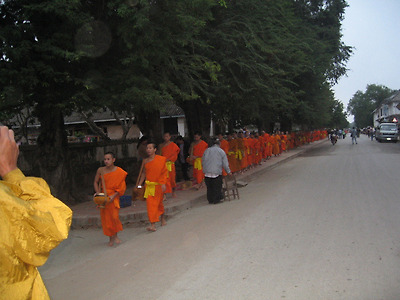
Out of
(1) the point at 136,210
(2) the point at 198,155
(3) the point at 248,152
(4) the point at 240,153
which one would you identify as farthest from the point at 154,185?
(3) the point at 248,152

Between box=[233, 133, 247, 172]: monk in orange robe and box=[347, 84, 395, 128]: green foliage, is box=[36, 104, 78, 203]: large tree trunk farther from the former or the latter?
box=[347, 84, 395, 128]: green foliage

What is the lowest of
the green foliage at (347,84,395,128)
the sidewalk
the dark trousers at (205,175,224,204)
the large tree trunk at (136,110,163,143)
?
the sidewalk

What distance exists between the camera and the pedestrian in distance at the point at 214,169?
973 cm

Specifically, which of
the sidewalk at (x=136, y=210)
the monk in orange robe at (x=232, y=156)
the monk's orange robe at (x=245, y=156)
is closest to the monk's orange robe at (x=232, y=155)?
the monk in orange robe at (x=232, y=156)

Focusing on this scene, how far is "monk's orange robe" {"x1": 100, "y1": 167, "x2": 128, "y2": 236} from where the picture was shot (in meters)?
6.38

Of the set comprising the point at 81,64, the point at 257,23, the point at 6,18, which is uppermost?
the point at 257,23

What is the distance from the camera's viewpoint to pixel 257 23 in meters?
13.5

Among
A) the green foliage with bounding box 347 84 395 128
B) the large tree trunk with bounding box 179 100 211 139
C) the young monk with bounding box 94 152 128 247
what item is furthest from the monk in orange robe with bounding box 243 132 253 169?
the green foliage with bounding box 347 84 395 128

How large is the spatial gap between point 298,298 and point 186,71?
26.2 ft

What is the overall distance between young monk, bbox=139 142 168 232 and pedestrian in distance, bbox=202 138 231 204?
250cm

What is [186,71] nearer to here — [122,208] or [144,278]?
[122,208]

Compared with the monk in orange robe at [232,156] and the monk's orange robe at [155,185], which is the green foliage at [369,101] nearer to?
the monk in orange robe at [232,156]

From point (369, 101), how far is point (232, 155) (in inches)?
4930

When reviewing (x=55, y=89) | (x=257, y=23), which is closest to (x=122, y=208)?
(x=55, y=89)
